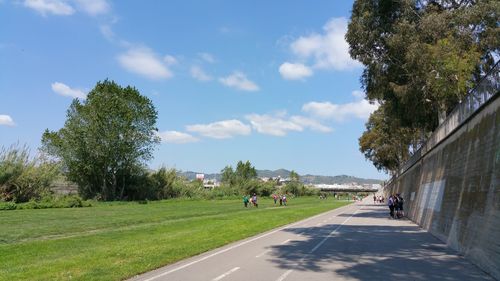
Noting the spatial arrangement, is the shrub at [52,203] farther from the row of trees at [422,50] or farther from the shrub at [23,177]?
the row of trees at [422,50]

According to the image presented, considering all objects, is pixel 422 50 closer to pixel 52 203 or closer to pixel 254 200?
pixel 254 200

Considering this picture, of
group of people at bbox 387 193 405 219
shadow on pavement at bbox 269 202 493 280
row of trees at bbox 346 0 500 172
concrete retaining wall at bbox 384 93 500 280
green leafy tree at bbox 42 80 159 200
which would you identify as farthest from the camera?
green leafy tree at bbox 42 80 159 200

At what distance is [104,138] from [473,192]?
6419 centimetres

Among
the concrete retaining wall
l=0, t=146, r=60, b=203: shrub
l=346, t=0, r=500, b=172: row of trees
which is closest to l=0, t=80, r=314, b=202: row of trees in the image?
l=0, t=146, r=60, b=203: shrub

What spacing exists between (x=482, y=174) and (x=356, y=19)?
25.7m

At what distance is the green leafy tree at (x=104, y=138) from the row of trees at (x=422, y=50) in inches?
1704

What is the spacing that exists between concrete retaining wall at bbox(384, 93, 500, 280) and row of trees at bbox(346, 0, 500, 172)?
838 cm

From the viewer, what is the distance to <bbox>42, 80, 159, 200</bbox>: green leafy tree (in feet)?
241

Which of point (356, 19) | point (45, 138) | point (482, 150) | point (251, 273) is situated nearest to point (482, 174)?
point (482, 150)

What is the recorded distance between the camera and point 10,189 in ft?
174

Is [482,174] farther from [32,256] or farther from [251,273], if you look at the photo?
[32,256]

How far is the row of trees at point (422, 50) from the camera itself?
31844mm

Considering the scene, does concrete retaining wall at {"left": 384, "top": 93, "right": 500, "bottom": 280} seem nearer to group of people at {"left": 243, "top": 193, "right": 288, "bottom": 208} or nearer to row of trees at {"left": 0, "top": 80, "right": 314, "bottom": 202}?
group of people at {"left": 243, "top": 193, "right": 288, "bottom": 208}

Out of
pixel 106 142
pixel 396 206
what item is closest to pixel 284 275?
pixel 396 206
